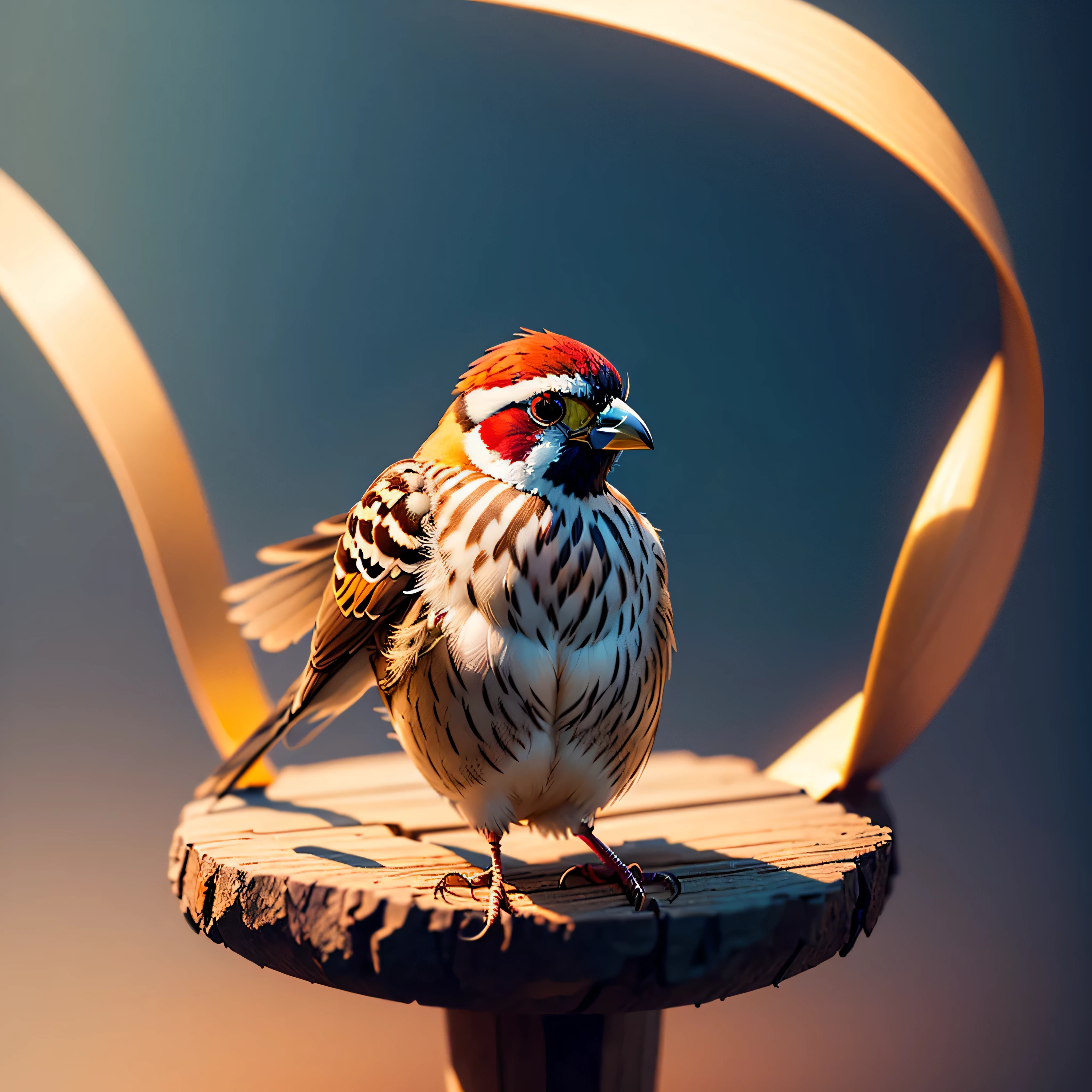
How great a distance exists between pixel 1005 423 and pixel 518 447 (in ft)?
2.21

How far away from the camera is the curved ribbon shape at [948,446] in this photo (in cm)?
100

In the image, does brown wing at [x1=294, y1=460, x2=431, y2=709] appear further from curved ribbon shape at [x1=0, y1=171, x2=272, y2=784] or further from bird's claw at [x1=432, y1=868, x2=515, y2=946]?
curved ribbon shape at [x1=0, y1=171, x2=272, y2=784]

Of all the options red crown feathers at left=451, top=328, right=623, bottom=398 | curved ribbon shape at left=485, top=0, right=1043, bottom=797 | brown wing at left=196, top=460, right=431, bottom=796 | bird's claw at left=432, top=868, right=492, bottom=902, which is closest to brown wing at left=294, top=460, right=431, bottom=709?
brown wing at left=196, top=460, right=431, bottom=796

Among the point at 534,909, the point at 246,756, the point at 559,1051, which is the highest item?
the point at 246,756

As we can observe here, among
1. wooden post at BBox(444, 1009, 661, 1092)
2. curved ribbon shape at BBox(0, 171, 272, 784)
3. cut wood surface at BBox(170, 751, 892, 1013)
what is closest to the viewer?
cut wood surface at BBox(170, 751, 892, 1013)

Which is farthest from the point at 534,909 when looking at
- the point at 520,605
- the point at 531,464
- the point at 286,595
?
the point at 286,595

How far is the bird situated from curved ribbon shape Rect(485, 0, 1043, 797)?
407 mm

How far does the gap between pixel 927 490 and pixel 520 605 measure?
0.74 metres

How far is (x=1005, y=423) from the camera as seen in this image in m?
1.15

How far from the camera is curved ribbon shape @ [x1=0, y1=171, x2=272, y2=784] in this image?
4.09 feet

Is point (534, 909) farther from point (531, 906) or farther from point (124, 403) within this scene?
point (124, 403)

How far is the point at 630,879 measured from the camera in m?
0.86

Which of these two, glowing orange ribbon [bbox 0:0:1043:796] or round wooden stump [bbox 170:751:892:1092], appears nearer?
round wooden stump [bbox 170:751:892:1092]

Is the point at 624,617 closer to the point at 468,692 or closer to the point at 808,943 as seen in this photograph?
the point at 468,692
